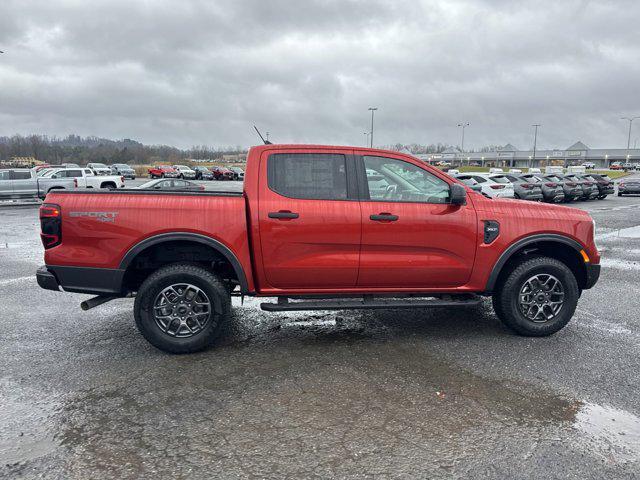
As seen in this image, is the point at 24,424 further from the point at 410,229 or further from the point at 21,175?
the point at 21,175

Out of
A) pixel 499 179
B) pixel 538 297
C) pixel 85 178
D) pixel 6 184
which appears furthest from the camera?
pixel 85 178

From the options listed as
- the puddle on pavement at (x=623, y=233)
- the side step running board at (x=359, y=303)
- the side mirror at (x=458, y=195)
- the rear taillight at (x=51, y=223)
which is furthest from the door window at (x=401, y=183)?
the puddle on pavement at (x=623, y=233)

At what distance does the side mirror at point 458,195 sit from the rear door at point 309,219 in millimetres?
920

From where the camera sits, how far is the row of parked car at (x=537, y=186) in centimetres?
2062

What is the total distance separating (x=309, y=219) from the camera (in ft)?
14.2

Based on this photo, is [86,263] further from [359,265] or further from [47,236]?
[359,265]

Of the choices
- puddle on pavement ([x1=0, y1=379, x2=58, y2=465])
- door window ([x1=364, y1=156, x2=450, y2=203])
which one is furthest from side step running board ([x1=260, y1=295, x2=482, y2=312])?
puddle on pavement ([x1=0, y1=379, x2=58, y2=465])

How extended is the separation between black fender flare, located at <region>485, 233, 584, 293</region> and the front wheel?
A: 169 millimetres

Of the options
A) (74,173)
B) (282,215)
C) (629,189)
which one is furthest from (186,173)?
(282,215)

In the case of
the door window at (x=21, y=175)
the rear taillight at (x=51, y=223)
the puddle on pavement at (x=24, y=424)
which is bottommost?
the puddle on pavement at (x=24, y=424)

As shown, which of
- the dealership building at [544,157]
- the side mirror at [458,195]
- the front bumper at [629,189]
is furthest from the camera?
the dealership building at [544,157]

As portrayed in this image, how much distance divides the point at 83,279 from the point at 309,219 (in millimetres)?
2168

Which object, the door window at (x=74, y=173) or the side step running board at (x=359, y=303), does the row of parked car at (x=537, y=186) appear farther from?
the door window at (x=74, y=173)

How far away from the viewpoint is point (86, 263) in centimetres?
428
